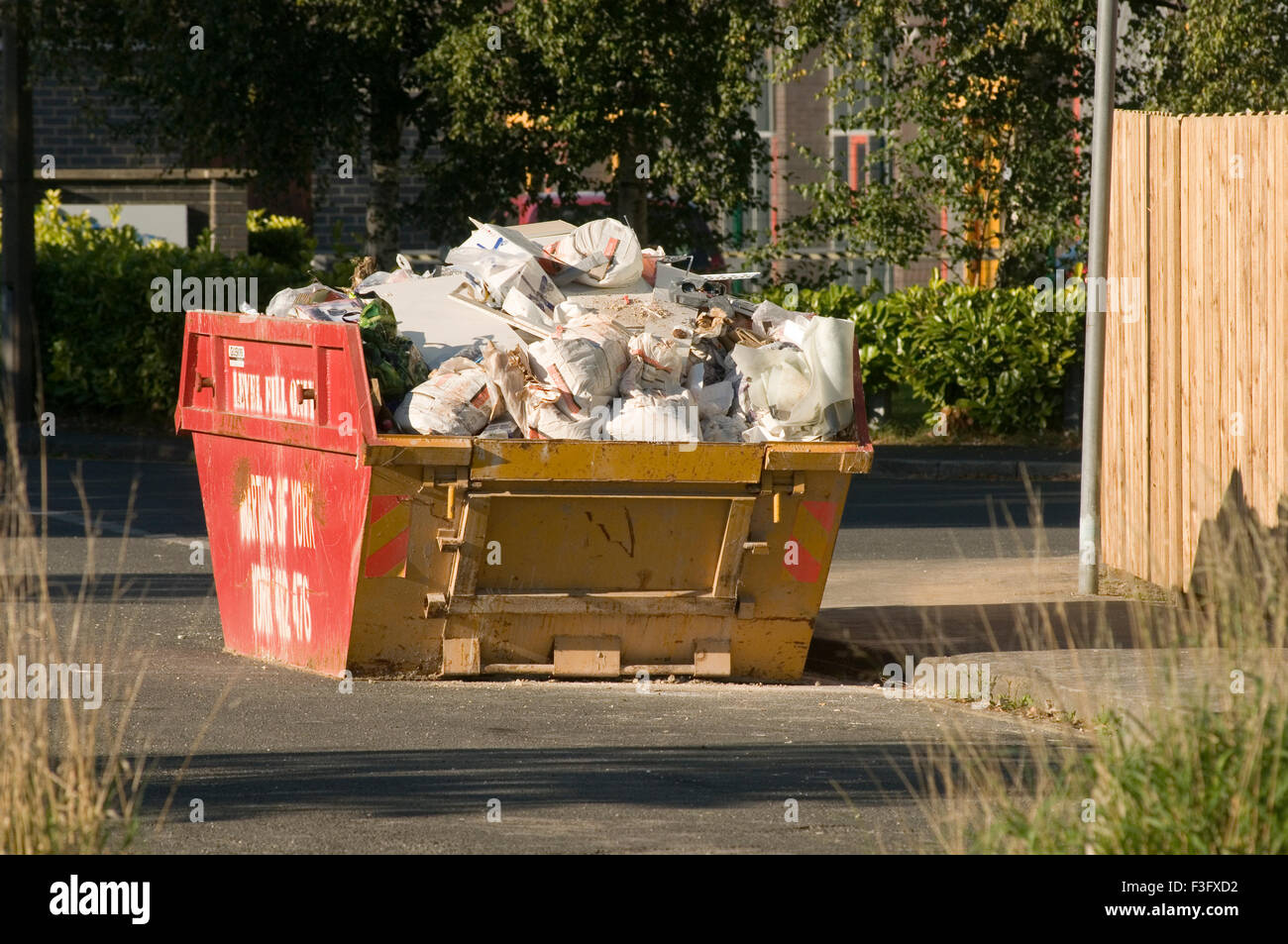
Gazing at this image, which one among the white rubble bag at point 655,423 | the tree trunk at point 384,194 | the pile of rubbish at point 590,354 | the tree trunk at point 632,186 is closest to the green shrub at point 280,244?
the tree trunk at point 384,194

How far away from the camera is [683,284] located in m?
8.99

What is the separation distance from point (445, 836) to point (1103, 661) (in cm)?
348

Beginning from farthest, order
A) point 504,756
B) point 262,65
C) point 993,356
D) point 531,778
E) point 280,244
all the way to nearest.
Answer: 1. point 280,244
2. point 993,356
3. point 262,65
4. point 504,756
5. point 531,778

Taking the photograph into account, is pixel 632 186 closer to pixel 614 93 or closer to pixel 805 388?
pixel 614 93

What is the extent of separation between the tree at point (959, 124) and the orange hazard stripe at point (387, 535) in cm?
923

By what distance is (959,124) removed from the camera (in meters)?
17.1

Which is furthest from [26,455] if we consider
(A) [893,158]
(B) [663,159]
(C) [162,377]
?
(A) [893,158]

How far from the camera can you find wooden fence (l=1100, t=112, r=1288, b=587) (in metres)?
9.14

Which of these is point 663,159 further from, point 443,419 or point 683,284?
point 443,419

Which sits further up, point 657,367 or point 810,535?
point 657,367

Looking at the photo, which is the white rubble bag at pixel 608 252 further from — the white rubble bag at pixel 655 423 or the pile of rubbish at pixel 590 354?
the white rubble bag at pixel 655 423

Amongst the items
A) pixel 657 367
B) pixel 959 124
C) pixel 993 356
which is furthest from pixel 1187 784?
pixel 993 356

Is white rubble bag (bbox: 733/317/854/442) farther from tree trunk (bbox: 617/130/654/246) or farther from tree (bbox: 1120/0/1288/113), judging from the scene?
tree trunk (bbox: 617/130/654/246)

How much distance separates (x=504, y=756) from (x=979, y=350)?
11.7m
